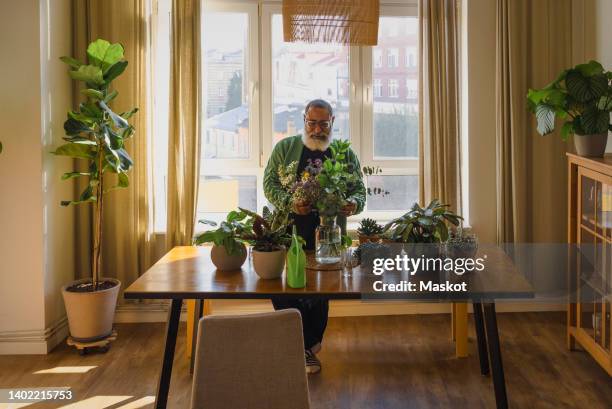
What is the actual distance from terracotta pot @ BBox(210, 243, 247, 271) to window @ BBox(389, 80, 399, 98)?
2355mm

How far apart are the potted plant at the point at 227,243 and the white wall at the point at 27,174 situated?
4.95 ft

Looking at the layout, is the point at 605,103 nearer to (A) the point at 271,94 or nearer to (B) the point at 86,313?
(A) the point at 271,94

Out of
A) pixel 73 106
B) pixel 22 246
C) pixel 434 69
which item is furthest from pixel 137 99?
pixel 434 69

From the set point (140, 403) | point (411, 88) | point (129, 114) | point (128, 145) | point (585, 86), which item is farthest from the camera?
point (411, 88)

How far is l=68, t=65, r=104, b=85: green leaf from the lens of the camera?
443 centimetres

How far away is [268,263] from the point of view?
338 centimetres

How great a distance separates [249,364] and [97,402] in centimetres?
181

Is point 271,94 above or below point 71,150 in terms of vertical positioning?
above

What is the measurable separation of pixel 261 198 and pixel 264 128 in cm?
51

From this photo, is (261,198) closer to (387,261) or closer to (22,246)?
(22,246)

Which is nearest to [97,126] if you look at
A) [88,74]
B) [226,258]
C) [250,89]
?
[88,74]

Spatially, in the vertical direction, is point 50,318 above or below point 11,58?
below

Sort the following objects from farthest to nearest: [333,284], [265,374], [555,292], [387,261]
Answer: [555,292] < [387,261] < [333,284] < [265,374]

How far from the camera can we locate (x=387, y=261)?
3.51 meters
